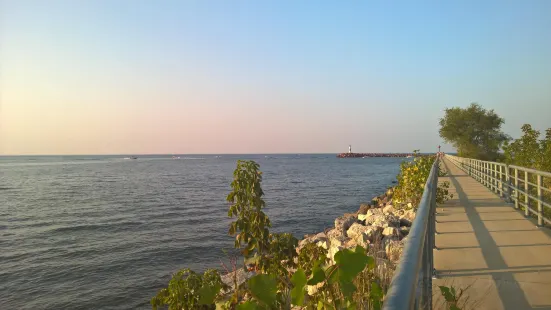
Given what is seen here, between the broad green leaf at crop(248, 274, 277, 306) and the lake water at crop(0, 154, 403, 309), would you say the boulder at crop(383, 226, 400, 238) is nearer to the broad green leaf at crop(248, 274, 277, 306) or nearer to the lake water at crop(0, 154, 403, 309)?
the lake water at crop(0, 154, 403, 309)

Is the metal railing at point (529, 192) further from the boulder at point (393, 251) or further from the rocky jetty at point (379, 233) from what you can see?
the boulder at point (393, 251)

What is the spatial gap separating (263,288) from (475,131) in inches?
2103

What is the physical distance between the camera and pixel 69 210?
23.5 m

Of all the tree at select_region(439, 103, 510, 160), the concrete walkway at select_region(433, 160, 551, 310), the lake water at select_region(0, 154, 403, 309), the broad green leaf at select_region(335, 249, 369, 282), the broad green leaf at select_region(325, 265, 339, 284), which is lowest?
the lake water at select_region(0, 154, 403, 309)

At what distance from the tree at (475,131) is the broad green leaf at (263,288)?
52.1 meters

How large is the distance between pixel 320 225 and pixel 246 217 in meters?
13.7

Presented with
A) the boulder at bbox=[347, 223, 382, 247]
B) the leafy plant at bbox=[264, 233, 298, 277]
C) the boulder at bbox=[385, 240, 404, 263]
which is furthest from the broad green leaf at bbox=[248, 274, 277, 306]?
the boulder at bbox=[347, 223, 382, 247]

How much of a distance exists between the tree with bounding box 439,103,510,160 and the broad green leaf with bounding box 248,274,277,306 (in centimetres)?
5206

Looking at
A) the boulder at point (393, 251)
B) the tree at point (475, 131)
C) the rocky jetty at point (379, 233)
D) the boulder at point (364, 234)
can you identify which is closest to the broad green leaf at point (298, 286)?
the boulder at point (393, 251)

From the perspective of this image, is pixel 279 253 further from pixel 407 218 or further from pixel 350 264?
pixel 407 218

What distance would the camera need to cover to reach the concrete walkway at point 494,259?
3799 millimetres

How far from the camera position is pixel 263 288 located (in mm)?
2207

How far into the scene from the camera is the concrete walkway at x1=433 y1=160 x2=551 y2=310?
150 inches

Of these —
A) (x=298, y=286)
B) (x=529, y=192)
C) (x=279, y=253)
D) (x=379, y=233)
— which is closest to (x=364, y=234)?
(x=379, y=233)
